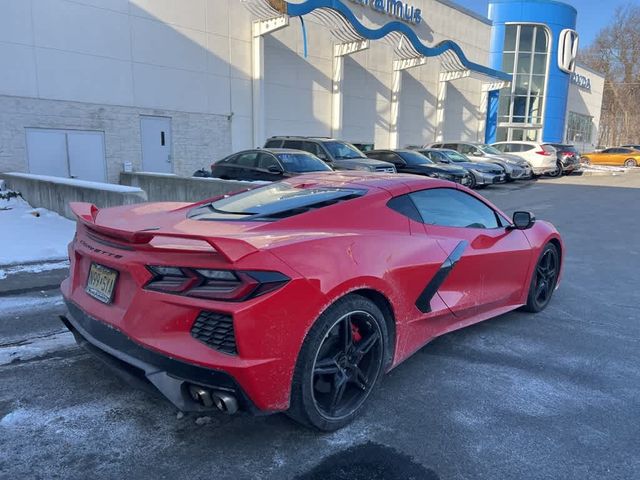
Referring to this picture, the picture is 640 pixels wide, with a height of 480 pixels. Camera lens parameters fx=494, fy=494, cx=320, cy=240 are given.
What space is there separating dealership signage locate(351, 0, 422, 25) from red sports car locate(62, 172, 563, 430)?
2200 centimetres

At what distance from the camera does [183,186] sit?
11031mm

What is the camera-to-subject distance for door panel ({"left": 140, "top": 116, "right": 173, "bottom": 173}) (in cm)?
1625

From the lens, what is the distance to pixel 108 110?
1516cm

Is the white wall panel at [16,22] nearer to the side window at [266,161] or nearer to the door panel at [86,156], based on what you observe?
the door panel at [86,156]

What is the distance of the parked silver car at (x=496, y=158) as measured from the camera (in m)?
20.6

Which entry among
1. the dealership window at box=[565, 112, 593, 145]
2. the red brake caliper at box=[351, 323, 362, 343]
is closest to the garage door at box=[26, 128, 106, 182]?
the red brake caliper at box=[351, 323, 362, 343]

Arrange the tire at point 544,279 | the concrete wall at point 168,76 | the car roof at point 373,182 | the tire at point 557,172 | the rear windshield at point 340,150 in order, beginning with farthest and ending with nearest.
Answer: the tire at point 557,172 < the rear windshield at point 340,150 < the concrete wall at point 168,76 < the tire at point 544,279 < the car roof at point 373,182

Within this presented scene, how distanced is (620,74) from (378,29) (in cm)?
5368

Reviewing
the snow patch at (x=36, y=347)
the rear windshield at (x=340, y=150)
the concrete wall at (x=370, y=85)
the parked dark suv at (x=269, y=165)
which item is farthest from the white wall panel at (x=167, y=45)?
the snow patch at (x=36, y=347)

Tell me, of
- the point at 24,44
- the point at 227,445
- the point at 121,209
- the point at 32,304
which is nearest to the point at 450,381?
the point at 227,445

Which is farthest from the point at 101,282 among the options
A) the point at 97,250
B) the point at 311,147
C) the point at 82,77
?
the point at 82,77

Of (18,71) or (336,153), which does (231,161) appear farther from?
(18,71)

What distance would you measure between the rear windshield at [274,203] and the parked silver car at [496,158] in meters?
18.0

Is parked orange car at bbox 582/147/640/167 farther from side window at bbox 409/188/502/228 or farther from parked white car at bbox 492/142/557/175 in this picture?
side window at bbox 409/188/502/228
